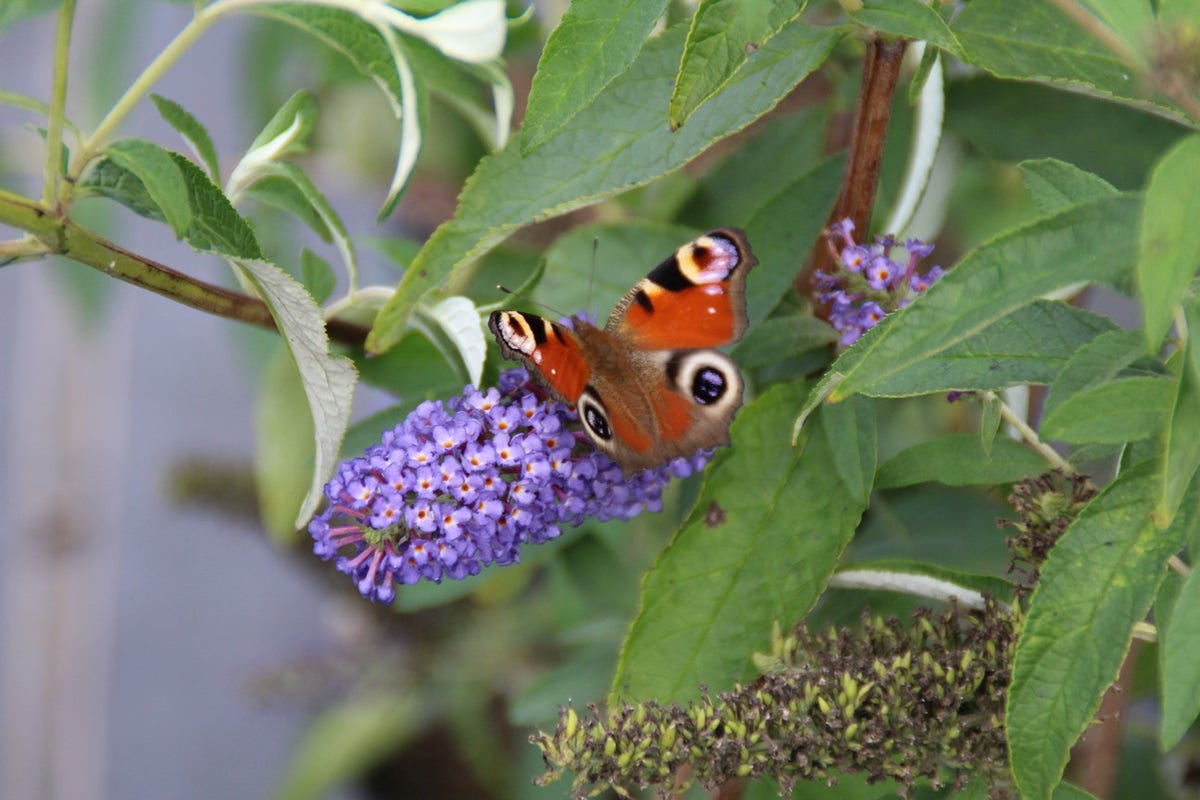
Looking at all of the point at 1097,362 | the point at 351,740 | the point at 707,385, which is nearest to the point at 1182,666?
the point at 1097,362

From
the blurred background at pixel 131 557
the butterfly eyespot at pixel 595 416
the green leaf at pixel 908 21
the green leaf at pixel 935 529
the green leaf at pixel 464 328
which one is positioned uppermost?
the green leaf at pixel 908 21

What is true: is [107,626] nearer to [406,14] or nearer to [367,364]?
[367,364]

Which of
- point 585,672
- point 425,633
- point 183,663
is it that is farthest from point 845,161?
point 183,663

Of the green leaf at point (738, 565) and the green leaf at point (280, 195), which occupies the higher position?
the green leaf at point (280, 195)

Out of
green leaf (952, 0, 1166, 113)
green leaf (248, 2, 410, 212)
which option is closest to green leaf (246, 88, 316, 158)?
green leaf (248, 2, 410, 212)

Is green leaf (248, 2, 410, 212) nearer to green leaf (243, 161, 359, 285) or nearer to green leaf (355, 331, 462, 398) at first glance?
green leaf (243, 161, 359, 285)

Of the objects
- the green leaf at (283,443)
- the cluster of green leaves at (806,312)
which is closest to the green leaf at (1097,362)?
the cluster of green leaves at (806,312)

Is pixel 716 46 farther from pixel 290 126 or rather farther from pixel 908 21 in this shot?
pixel 290 126

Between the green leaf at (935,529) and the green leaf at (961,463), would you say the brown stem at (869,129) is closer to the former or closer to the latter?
the green leaf at (961,463)
